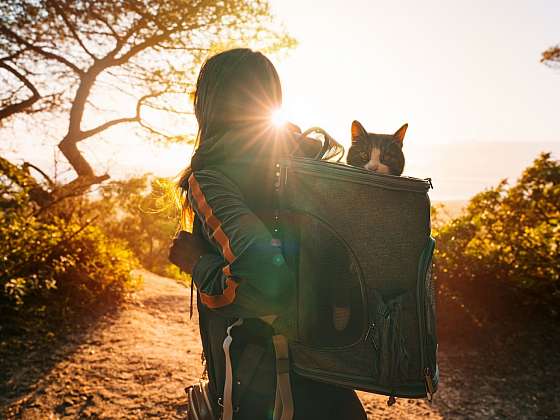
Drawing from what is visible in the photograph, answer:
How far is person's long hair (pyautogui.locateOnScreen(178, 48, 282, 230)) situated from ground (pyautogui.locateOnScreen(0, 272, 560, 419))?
3.49 m

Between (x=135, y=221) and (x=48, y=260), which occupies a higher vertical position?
(x=48, y=260)

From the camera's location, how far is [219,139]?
49.8 inches

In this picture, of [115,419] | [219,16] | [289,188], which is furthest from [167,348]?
[219,16]

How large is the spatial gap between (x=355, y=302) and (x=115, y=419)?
359 centimetres

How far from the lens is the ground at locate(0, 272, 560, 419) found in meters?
3.87

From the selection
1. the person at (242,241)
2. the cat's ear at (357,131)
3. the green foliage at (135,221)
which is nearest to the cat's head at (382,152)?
the cat's ear at (357,131)

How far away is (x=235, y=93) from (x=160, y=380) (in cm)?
407

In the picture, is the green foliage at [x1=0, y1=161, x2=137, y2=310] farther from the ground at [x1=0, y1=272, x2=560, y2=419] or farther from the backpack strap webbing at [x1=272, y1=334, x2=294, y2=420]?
the backpack strap webbing at [x1=272, y1=334, x2=294, y2=420]

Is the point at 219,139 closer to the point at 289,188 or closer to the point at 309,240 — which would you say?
the point at 289,188

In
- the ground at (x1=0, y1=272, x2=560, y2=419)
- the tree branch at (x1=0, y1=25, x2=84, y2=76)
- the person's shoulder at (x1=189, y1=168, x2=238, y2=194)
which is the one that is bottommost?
the ground at (x1=0, y1=272, x2=560, y2=419)

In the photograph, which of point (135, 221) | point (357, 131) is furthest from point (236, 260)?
point (135, 221)

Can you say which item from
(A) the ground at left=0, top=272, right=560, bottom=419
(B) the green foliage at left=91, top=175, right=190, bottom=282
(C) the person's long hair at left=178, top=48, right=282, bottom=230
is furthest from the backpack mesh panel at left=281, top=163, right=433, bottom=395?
(B) the green foliage at left=91, top=175, right=190, bottom=282

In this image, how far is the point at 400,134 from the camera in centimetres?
293

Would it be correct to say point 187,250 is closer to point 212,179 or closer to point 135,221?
point 212,179
